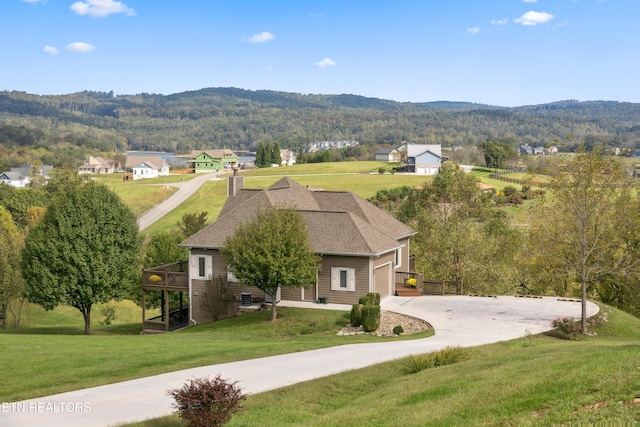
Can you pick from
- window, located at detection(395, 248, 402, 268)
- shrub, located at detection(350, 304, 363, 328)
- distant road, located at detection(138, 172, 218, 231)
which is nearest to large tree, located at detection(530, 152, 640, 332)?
window, located at detection(395, 248, 402, 268)

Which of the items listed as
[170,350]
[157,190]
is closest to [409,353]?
[170,350]


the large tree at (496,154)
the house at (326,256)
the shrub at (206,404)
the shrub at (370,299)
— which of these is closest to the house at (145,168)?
the large tree at (496,154)

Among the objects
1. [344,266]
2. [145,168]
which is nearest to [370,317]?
[344,266]

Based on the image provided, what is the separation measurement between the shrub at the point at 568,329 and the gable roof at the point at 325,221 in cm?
982

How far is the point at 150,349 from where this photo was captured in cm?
2402

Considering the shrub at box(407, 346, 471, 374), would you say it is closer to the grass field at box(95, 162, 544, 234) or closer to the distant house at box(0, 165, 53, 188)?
the grass field at box(95, 162, 544, 234)

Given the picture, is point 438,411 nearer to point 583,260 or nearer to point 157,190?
point 583,260

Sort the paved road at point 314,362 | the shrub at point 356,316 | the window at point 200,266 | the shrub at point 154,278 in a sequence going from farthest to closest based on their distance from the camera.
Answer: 1. the shrub at point 154,278
2. the window at point 200,266
3. the shrub at point 356,316
4. the paved road at point 314,362

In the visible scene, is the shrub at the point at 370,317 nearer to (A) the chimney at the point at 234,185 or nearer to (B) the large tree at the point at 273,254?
(B) the large tree at the point at 273,254

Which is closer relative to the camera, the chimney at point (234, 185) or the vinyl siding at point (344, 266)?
the vinyl siding at point (344, 266)

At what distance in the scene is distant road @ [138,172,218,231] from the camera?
296 ft

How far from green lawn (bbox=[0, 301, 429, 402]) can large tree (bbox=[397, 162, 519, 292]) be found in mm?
14538

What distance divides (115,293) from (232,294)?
726cm

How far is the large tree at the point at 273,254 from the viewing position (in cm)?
3070
